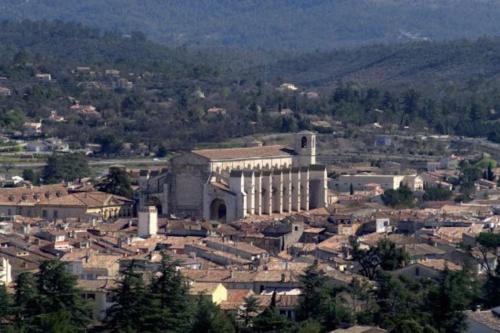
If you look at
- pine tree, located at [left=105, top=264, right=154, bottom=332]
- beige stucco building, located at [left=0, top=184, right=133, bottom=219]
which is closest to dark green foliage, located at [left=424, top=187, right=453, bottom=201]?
beige stucco building, located at [left=0, top=184, right=133, bottom=219]

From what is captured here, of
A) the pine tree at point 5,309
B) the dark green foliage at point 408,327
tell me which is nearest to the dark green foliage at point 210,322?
the dark green foliage at point 408,327

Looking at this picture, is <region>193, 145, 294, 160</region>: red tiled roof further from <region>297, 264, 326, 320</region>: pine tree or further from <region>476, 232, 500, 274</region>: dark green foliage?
<region>297, 264, 326, 320</region>: pine tree

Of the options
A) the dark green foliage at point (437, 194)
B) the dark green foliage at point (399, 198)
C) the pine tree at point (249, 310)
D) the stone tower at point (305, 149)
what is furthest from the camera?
the stone tower at point (305, 149)

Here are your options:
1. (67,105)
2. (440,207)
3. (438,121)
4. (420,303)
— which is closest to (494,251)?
(420,303)

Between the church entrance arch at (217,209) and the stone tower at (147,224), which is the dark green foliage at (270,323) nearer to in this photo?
the stone tower at (147,224)

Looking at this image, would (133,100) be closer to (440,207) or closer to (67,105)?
(67,105)

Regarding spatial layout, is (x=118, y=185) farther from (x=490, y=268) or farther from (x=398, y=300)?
(x=398, y=300)
